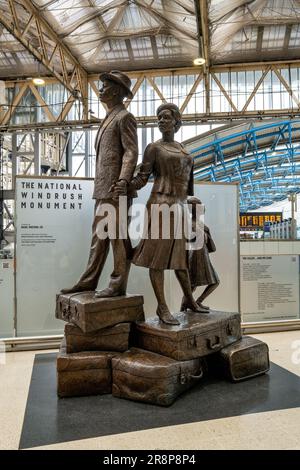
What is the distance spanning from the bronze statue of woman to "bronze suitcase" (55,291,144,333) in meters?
0.18

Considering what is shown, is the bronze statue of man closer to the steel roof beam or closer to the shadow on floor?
the shadow on floor

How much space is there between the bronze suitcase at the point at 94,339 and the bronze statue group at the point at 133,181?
0.75 ft

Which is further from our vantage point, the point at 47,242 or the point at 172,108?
the point at 47,242

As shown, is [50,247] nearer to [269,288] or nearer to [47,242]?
[47,242]

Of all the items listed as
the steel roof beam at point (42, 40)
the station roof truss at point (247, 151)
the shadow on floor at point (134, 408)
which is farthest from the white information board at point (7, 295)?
the station roof truss at point (247, 151)

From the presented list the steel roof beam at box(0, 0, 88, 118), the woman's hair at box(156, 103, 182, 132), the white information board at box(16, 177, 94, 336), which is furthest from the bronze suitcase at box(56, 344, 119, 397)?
the steel roof beam at box(0, 0, 88, 118)

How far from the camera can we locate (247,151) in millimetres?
8031

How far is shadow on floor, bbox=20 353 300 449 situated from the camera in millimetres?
1680

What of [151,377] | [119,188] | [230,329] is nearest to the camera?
[151,377]

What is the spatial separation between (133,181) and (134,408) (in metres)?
1.32

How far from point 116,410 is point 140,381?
0.19m

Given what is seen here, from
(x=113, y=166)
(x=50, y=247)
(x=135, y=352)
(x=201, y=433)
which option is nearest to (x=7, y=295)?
(x=50, y=247)

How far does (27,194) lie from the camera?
320 centimetres

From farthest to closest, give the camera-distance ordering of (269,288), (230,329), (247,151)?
(247,151)
(269,288)
(230,329)
